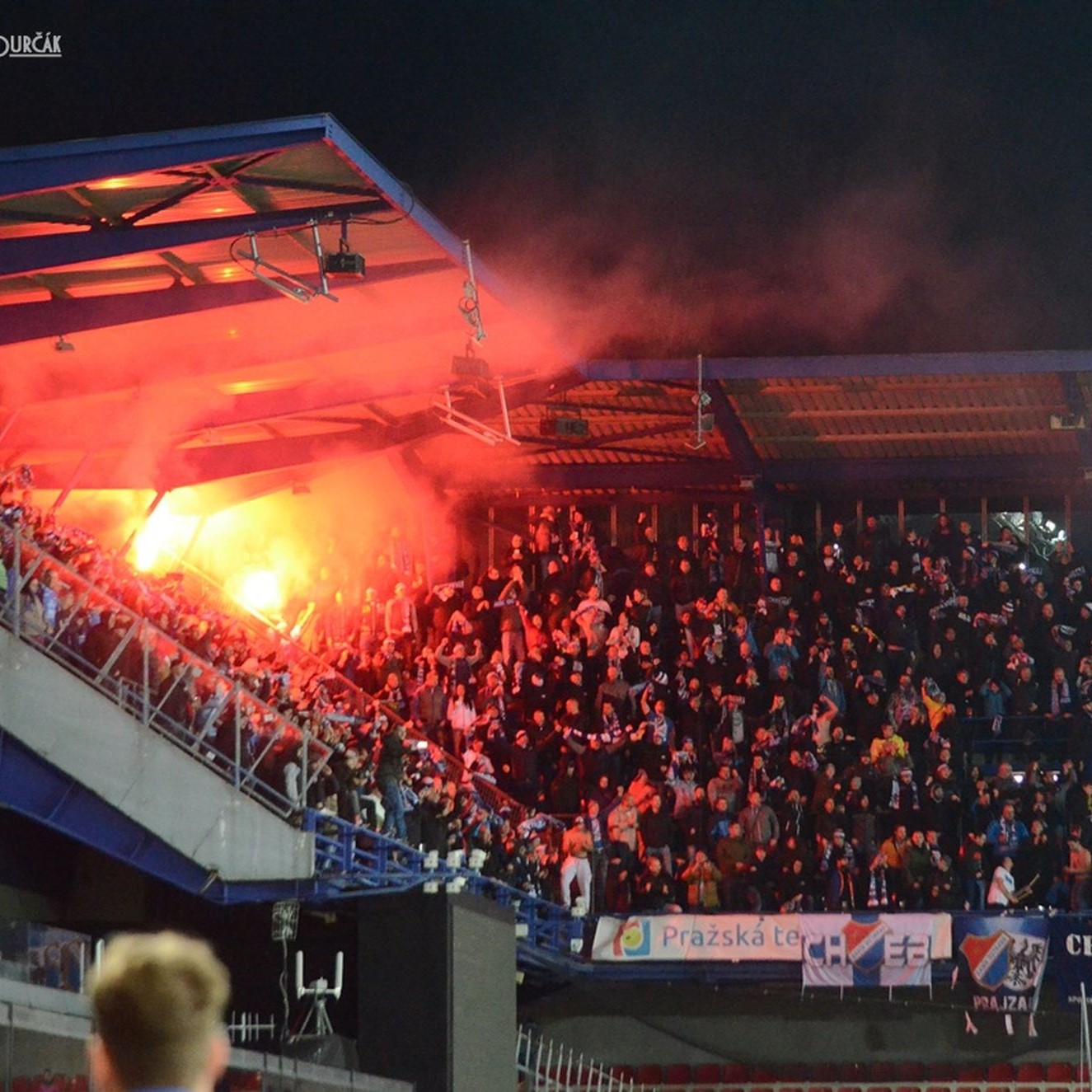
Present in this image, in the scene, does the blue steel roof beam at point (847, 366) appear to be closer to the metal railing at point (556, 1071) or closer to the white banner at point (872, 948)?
the white banner at point (872, 948)

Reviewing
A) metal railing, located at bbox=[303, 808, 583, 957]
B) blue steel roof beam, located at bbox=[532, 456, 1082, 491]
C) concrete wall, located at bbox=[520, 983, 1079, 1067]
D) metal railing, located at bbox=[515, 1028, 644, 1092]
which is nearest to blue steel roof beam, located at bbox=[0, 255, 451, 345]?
metal railing, located at bbox=[303, 808, 583, 957]

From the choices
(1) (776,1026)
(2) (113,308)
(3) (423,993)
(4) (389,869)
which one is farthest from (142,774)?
(1) (776,1026)

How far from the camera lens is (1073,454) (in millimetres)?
30078

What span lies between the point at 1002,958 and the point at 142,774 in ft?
33.7

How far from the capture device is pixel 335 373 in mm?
23688

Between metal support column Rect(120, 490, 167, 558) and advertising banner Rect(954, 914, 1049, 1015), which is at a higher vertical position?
metal support column Rect(120, 490, 167, 558)

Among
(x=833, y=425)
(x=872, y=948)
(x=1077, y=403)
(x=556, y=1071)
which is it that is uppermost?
(x=833, y=425)

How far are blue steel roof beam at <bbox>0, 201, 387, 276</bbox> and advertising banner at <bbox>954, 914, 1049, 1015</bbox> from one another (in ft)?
34.4

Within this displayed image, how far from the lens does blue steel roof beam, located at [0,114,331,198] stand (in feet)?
53.1

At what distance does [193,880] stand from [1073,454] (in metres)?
17.0

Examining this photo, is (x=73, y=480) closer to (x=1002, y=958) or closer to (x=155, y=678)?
(x=155, y=678)

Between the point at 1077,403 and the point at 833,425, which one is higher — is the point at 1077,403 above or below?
below

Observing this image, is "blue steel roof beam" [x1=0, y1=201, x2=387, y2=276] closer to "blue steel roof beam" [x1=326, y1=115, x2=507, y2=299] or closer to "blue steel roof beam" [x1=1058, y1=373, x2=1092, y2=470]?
"blue steel roof beam" [x1=326, y1=115, x2=507, y2=299]

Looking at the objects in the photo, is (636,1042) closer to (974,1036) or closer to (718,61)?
(974,1036)
